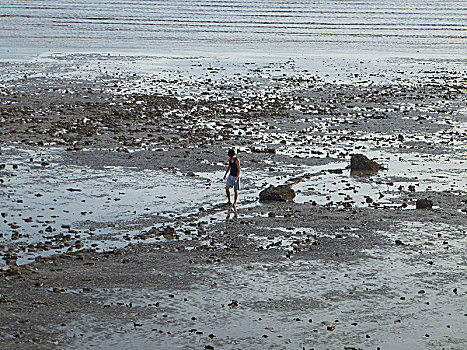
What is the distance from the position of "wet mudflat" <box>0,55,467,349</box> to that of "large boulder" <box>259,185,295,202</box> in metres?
0.29

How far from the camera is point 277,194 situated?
21031mm

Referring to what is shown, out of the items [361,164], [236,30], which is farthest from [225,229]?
[236,30]

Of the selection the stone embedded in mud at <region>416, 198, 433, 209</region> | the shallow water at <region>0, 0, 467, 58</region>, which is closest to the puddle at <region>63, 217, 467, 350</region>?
the stone embedded in mud at <region>416, 198, 433, 209</region>

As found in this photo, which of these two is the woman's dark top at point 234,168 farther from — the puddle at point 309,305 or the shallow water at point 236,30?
the shallow water at point 236,30

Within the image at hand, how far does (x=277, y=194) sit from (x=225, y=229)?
2.94 metres

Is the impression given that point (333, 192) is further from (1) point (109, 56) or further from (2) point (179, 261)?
(1) point (109, 56)

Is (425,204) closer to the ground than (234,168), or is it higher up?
closer to the ground

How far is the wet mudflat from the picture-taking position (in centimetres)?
1338

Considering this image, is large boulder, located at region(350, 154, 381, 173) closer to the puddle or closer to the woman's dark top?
the woman's dark top

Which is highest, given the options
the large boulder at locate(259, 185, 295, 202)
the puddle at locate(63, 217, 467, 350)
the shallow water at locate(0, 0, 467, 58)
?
the shallow water at locate(0, 0, 467, 58)

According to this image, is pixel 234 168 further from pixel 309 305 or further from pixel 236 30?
pixel 236 30

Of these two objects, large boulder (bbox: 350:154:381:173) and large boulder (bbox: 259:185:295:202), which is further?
large boulder (bbox: 350:154:381:173)

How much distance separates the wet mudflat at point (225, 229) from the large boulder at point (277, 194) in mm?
285

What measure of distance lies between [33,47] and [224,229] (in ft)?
166
